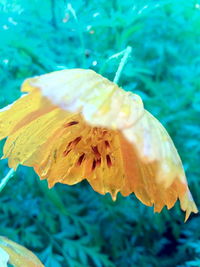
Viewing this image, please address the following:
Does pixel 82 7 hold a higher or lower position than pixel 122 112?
higher

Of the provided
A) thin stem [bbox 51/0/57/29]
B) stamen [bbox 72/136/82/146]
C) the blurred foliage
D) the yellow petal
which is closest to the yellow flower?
stamen [bbox 72/136/82/146]

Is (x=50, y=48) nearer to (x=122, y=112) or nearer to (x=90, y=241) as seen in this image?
(x=90, y=241)

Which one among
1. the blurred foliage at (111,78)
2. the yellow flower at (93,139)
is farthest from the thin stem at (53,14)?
the yellow flower at (93,139)

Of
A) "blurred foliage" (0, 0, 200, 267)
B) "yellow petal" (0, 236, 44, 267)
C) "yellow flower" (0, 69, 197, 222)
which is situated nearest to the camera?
"yellow flower" (0, 69, 197, 222)

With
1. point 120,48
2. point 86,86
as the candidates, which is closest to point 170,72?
point 120,48

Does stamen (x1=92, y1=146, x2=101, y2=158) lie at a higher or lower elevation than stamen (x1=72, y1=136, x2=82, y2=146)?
lower

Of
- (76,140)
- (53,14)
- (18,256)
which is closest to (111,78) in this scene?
(53,14)

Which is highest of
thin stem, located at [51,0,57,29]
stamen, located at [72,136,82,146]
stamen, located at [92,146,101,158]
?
thin stem, located at [51,0,57,29]

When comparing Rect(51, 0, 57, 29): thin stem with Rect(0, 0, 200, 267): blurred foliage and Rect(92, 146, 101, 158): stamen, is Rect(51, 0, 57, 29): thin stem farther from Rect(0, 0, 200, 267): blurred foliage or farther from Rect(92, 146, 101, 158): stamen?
Rect(92, 146, 101, 158): stamen
